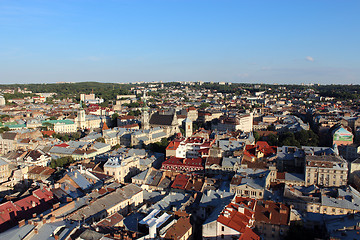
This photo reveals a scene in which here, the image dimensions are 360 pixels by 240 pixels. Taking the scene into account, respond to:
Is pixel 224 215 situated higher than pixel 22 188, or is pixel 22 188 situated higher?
pixel 224 215

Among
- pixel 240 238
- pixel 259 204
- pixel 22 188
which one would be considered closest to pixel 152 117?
pixel 22 188

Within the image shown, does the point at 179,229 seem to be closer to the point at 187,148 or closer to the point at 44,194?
the point at 44,194

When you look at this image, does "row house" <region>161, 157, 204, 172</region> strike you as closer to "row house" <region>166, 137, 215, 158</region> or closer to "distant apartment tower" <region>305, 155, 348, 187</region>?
"row house" <region>166, 137, 215, 158</region>

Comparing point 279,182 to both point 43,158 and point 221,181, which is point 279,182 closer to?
point 221,181

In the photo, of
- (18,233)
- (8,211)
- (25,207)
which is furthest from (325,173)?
(8,211)

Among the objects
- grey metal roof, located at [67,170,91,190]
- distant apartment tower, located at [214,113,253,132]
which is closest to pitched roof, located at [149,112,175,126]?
distant apartment tower, located at [214,113,253,132]

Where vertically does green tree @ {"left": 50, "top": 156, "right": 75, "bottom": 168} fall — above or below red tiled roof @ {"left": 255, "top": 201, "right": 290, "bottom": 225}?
below

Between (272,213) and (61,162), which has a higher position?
(272,213)

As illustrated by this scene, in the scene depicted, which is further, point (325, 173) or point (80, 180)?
point (325, 173)

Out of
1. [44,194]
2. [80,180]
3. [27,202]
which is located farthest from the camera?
[80,180]

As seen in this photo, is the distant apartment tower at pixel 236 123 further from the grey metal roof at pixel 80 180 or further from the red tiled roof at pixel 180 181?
the grey metal roof at pixel 80 180

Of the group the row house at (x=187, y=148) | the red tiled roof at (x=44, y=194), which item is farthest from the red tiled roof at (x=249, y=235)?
the row house at (x=187, y=148)
